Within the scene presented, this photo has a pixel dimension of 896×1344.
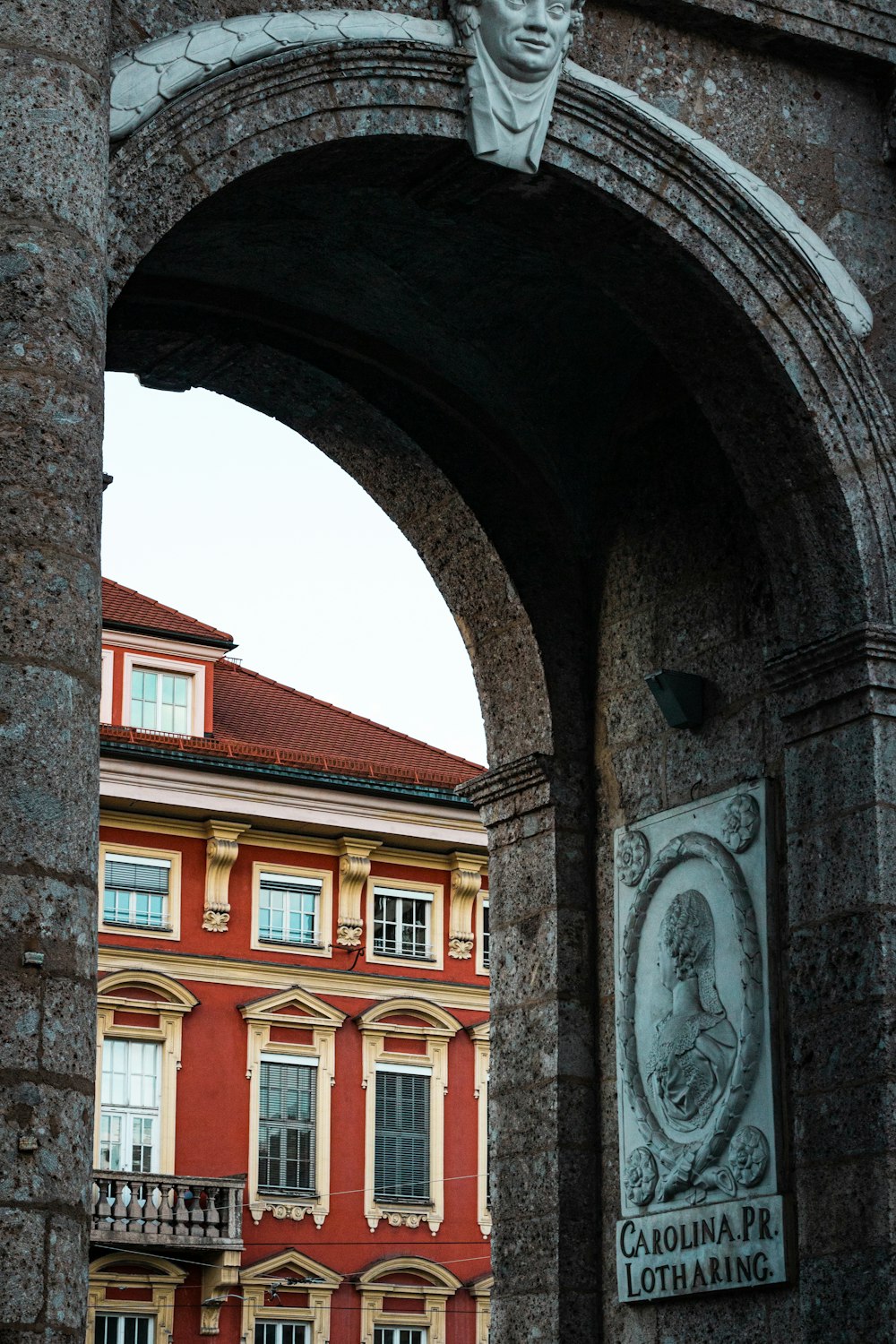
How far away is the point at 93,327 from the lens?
5887mm

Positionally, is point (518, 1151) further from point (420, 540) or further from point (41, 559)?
point (41, 559)

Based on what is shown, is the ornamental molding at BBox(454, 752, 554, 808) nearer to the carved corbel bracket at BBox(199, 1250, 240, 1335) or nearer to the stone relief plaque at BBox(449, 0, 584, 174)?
the stone relief plaque at BBox(449, 0, 584, 174)

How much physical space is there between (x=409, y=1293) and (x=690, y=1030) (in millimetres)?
18791

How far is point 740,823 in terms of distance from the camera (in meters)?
8.19

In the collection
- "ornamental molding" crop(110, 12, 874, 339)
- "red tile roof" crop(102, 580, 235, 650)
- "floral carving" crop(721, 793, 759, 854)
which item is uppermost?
"red tile roof" crop(102, 580, 235, 650)

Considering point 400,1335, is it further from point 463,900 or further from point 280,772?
point 280,772

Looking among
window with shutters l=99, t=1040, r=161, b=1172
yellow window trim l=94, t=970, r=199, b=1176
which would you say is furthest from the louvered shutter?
window with shutters l=99, t=1040, r=161, b=1172

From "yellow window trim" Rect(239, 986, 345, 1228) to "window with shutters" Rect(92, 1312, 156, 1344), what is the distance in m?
1.75

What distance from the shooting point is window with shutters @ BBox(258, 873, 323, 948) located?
2573 centimetres

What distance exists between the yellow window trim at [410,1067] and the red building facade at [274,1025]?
0.08 ft

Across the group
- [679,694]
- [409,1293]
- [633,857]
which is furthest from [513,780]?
[409,1293]

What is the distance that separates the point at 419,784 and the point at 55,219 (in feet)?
66.6

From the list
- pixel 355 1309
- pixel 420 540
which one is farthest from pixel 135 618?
pixel 420 540

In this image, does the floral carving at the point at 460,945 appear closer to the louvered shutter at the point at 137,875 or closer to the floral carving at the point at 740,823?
the louvered shutter at the point at 137,875
